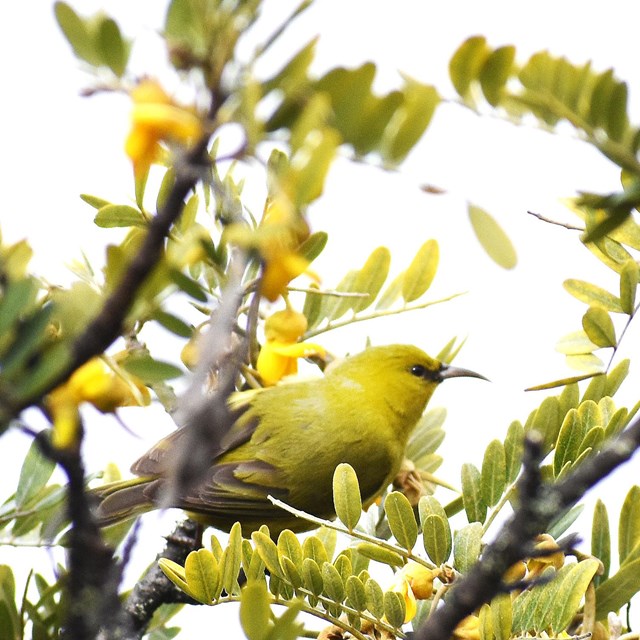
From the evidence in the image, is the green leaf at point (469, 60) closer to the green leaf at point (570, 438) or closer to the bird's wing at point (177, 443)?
the green leaf at point (570, 438)

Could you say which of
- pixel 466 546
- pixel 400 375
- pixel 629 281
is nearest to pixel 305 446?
pixel 400 375

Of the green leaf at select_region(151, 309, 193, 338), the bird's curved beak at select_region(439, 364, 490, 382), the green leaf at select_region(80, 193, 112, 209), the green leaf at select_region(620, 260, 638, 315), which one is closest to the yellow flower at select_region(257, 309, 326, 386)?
the green leaf at select_region(80, 193, 112, 209)

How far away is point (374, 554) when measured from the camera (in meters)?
1.82

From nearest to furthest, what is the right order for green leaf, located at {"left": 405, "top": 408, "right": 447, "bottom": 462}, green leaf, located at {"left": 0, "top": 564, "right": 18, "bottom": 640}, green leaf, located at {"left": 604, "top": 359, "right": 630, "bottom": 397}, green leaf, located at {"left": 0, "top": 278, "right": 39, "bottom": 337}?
green leaf, located at {"left": 0, "top": 278, "right": 39, "bottom": 337}
green leaf, located at {"left": 0, "top": 564, "right": 18, "bottom": 640}
green leaf, located at {"left": 604, "top": 359, "right": 630, "bottom": 397}
green leaf, located at {"left": 405, "top": 408, "right": 447, "bottom": 462}

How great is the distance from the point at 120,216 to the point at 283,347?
0.64m

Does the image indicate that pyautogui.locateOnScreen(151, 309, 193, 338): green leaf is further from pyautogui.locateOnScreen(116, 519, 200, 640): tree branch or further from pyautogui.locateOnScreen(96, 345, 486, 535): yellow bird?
pyautogui.locateOnScreen(96, 345, 486, 535): yellow bird

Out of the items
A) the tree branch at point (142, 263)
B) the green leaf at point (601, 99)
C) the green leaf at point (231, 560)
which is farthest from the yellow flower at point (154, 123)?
the green leaf at point (231, 560)

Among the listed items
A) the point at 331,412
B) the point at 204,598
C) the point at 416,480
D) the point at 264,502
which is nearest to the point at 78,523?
the point at 204,598

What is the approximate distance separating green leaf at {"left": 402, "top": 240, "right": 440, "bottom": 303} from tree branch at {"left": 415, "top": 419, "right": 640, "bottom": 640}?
1.81 m

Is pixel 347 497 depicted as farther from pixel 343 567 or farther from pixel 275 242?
pixel 275 242

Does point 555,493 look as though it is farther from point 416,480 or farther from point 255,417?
point 255,417

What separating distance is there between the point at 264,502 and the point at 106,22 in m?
2.43

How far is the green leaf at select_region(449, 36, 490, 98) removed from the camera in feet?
3.67

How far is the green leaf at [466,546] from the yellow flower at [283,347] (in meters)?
0.75
